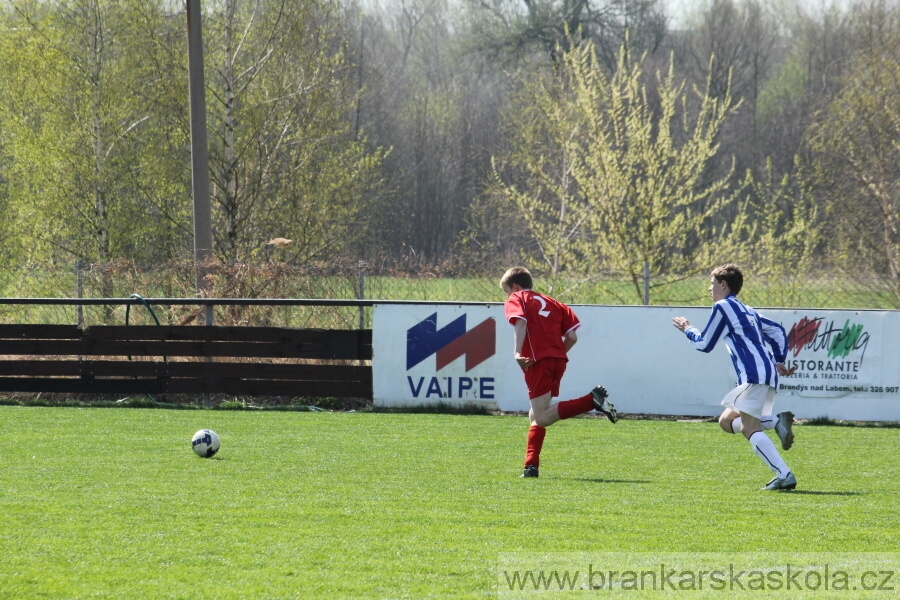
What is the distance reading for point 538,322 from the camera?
802cm

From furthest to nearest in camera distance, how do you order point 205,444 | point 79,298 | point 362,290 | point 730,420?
1. point 79,298
2. point 362,290
3. point 205,444
4. point 730,420

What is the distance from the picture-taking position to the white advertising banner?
11969mm

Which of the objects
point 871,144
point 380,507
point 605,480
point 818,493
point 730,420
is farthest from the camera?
point 871,144

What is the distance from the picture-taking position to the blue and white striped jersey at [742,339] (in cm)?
725

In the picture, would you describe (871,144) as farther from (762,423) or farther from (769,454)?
(769,454)

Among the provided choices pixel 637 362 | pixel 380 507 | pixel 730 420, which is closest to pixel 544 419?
pixel 730 420

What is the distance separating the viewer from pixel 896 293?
14.1 m

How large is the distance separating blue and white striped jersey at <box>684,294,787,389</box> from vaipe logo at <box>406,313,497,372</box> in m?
5.61

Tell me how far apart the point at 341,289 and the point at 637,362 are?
4.41 m

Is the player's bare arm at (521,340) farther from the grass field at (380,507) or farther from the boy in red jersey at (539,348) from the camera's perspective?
the grass field at (380,507)

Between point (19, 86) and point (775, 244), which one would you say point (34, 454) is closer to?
point (775, 244)

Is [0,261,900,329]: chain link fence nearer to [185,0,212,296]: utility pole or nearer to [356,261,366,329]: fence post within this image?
[356,261,366,329]: fence post

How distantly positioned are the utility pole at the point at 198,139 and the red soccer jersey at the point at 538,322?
8.43 meters

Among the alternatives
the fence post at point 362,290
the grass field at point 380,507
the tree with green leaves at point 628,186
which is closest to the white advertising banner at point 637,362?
the fence post at point 362,290
